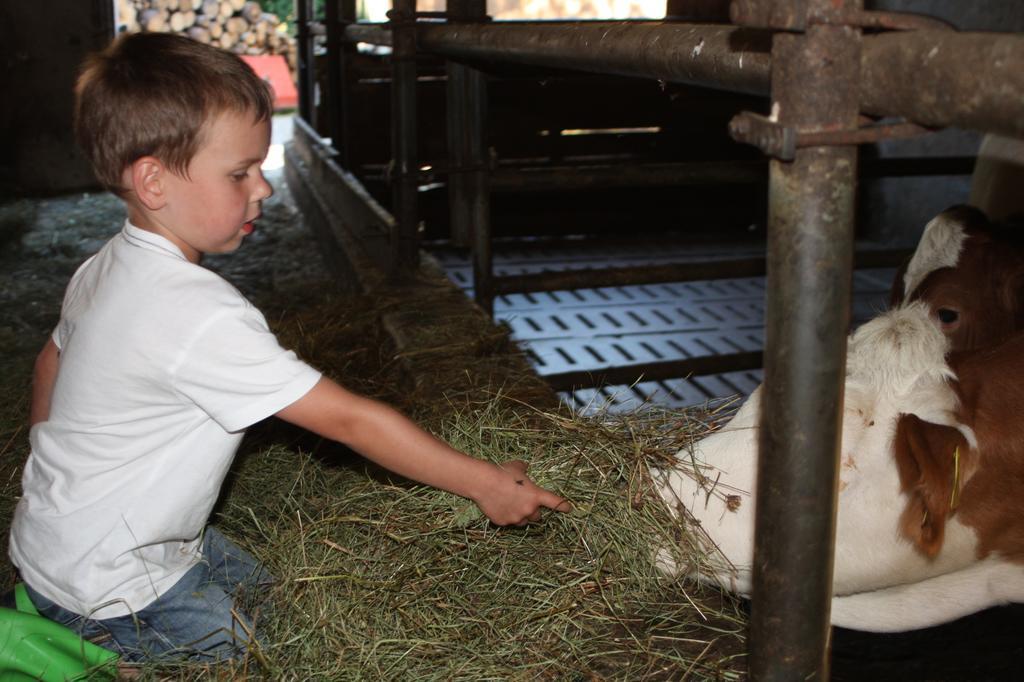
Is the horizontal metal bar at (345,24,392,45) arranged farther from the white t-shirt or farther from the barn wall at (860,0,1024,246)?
the barn wall at (860,0,1024,246)

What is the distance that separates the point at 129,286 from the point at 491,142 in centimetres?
455

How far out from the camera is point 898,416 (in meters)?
1.92

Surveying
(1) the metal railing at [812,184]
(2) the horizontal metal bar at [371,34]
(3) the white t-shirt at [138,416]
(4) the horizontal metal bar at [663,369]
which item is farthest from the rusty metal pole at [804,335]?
(2) the horizontal metal bar at [371,34]

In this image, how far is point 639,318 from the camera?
5008mm

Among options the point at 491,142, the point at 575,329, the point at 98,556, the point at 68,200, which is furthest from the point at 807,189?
the point at 68,200

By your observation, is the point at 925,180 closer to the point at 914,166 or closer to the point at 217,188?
the point at 914,166

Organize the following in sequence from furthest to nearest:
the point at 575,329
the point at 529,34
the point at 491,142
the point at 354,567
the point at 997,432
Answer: the point at 491,142 → the point at 575,329 → the point at 529,34 → the point at 997,432 → the point at 354,567

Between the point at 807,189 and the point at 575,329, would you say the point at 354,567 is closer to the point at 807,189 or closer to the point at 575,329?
the point at 807,189

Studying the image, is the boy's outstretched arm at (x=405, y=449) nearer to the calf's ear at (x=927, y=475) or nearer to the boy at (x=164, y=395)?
the boy at (x=164, y=395)

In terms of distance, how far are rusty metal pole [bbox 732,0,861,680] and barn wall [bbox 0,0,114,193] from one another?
23.8ft

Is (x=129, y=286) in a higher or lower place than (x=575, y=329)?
higher

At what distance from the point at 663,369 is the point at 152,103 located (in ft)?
7.67

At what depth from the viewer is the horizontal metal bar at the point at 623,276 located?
3.66 meters

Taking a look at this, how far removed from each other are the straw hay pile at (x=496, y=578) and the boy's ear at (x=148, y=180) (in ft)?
2.05
